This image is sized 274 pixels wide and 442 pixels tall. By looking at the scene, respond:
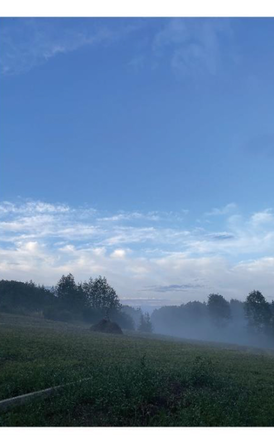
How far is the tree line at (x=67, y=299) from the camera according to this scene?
374 feet

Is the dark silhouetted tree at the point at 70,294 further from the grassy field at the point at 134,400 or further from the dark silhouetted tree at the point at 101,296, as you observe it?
the grassy field at the point at 134,400

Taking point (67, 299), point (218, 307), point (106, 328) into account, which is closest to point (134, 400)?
point (106, 328)

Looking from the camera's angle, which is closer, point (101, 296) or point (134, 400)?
point (134, 400)

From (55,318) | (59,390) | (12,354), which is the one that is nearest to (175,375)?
(59,390)

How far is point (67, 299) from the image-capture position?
134 meters

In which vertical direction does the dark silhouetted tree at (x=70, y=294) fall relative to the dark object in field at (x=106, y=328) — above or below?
above

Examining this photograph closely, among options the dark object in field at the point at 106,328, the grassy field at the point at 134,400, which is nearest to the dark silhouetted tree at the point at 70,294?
the dark object in field at the point at 106,328

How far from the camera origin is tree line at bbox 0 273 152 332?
11406 cm

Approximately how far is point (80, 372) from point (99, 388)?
4.07 metres

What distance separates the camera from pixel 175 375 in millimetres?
16266

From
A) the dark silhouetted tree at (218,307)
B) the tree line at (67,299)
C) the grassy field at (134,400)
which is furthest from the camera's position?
the dark silhouetted tree at (218,307)

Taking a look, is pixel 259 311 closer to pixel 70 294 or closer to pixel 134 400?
pixel 70 294

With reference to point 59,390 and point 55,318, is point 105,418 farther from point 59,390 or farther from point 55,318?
point 55,318

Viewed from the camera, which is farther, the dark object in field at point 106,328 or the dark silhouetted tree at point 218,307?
the dark silhouetted tree at point 218,307
